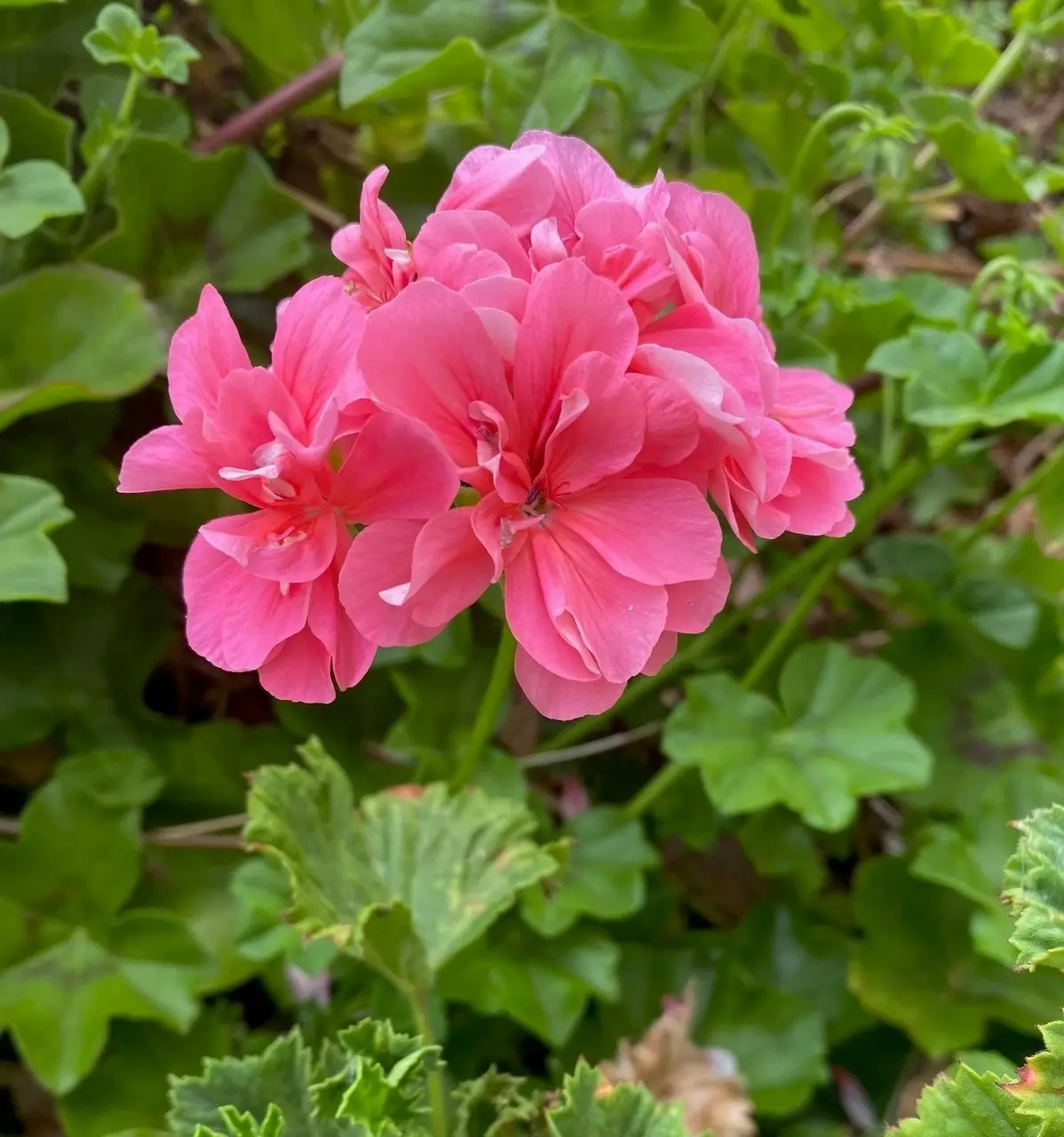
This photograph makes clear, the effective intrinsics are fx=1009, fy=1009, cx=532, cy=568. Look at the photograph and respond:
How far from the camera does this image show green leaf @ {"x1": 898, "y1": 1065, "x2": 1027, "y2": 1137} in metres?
0.51

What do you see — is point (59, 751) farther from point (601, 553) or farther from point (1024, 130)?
point (1024, 130)

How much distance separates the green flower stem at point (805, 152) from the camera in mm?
871

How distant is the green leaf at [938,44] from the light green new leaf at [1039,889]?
861 mm

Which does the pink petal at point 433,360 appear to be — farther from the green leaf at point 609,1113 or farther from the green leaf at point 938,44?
the green leaf at point 938,44

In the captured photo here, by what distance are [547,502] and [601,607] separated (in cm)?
6

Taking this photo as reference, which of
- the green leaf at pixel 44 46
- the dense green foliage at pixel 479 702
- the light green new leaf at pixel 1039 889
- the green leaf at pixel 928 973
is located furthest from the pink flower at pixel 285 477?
the green leaf at pixel 928 973

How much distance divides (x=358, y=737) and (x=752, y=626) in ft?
1.48

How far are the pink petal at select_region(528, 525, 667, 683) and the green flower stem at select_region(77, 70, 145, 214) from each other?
593mm

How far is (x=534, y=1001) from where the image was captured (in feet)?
2.87

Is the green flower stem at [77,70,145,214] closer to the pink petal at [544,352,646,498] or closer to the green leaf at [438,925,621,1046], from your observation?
the pink petal at [544,352,646,498]

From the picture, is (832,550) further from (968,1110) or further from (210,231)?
(210,231)

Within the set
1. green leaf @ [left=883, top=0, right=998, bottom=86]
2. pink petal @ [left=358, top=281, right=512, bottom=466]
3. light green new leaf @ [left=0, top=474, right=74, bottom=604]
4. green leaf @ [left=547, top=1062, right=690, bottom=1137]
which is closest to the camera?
pink petal @ [left=358, top=281, right=512, bottom=466]

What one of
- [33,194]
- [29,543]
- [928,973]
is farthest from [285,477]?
[928,973]

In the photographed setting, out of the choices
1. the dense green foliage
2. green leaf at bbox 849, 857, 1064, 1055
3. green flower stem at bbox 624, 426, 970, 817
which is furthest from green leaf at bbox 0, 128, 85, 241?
green leaf at bbox 849, 857, 1064, 1055
